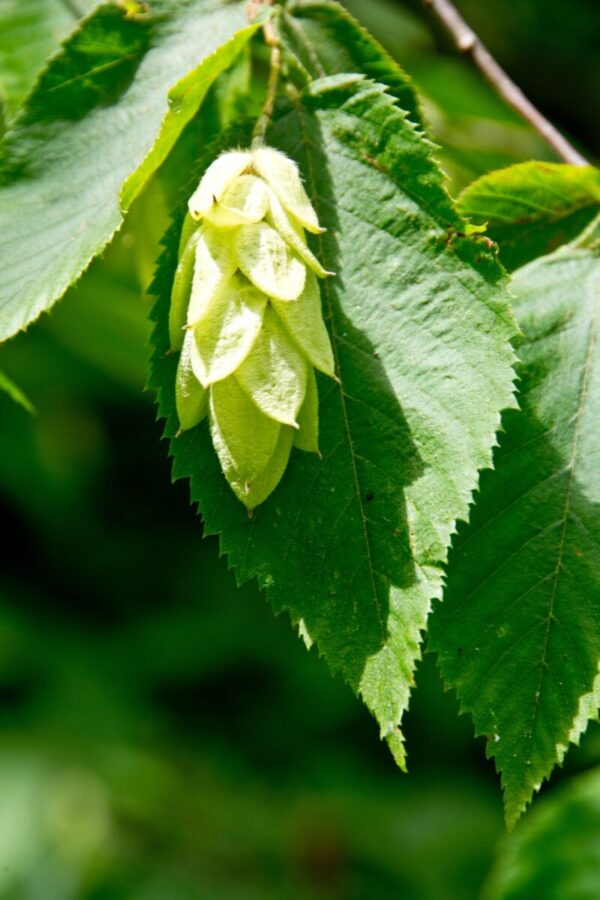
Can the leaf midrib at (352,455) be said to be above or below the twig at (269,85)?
below

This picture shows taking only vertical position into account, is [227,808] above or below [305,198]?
below

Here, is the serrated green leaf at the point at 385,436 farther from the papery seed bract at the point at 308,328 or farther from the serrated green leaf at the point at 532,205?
the serrated green leaf at the point at 532,205

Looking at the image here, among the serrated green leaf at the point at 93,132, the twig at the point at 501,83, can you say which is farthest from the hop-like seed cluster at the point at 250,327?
the twig at the point at 501,83

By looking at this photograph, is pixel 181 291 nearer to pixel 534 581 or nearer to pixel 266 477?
pixel 266 477

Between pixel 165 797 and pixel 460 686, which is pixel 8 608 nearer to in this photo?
pixel 165 797

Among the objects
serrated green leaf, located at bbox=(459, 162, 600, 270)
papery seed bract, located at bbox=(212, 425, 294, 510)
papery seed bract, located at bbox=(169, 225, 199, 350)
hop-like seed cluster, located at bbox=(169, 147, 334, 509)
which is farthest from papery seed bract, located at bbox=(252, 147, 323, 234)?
serrated green leaf, located at bbox=(459, 162, 600, 270)

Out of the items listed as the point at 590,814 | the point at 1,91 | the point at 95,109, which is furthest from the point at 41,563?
the point at 95,109

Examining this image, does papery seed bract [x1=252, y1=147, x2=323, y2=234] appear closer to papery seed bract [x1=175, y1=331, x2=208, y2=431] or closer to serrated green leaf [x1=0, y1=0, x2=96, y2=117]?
papery seed bract [x1=175, y1=331, x2=208, y2=431]
